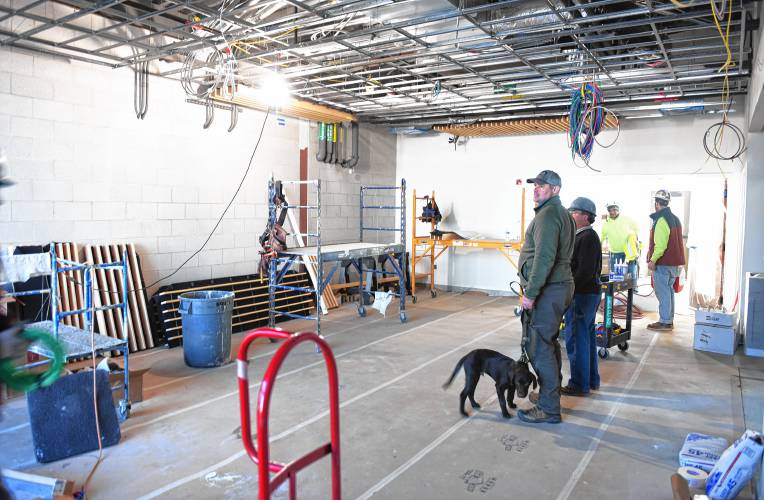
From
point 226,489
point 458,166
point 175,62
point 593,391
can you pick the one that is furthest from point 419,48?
point 458,166

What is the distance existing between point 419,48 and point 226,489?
4458 millimetres

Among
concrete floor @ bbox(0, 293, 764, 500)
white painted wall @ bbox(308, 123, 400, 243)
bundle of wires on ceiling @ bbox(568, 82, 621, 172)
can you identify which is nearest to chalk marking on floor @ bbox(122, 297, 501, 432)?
concrete floor @ bbox(0, 293, 764, 500)

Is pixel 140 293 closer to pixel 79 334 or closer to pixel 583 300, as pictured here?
pixel 79 334

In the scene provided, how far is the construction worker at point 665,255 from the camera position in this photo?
7.34 m

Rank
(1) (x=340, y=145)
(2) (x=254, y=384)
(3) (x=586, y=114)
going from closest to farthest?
(2) (x=254, y=384) → (3) (x=586, y=114) → (1) (x=340, y=145)

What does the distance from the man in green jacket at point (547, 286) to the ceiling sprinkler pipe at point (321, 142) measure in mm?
5489

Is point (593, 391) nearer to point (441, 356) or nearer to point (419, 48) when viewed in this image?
point (441, 356)

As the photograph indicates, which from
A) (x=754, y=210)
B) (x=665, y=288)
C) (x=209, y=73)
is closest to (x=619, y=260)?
(x=665, y=288)

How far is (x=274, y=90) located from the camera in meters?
7.33

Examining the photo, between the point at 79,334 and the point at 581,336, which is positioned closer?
the point at 79,334

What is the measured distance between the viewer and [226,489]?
3.18 m

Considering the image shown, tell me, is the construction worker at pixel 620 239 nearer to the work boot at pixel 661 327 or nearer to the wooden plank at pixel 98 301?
the work boot at pixel 661 327

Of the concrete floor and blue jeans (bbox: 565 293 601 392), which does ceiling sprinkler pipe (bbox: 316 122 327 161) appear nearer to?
the concrete floor

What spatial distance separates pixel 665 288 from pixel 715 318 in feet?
3.94
